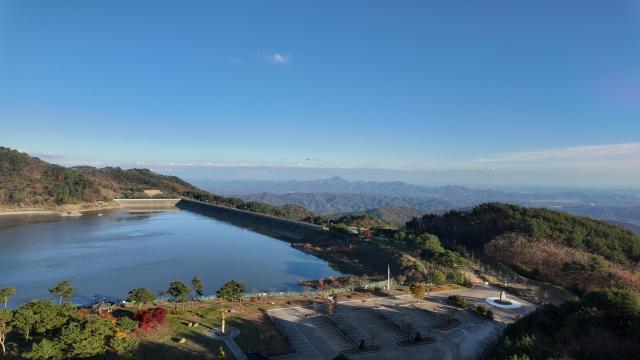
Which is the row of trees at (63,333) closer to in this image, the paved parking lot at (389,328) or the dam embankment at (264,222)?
the paved parking lot at (389,328)

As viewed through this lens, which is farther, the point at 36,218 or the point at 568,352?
the point at 36,218

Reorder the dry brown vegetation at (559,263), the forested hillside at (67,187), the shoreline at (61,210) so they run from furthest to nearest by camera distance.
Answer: the forested hillside at (67,187) → the shoreline at (61,210) → the dry brown vegetation at (559,263)

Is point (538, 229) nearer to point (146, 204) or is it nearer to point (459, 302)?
point (459, 302)

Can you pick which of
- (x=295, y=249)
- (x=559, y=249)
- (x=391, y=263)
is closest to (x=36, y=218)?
(x=295, y=249)

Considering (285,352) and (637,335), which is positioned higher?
(637,335)

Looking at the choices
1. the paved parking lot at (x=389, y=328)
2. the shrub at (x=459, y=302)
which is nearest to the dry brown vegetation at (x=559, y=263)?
the paved parking lot at (x=389, y=328)

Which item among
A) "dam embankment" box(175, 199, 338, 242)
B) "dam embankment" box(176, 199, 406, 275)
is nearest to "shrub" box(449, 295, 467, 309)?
"dam embankment" box(176, 199, 406, 275)

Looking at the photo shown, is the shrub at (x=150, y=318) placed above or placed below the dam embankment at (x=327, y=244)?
above

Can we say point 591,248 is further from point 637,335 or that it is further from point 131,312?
point 131,312
